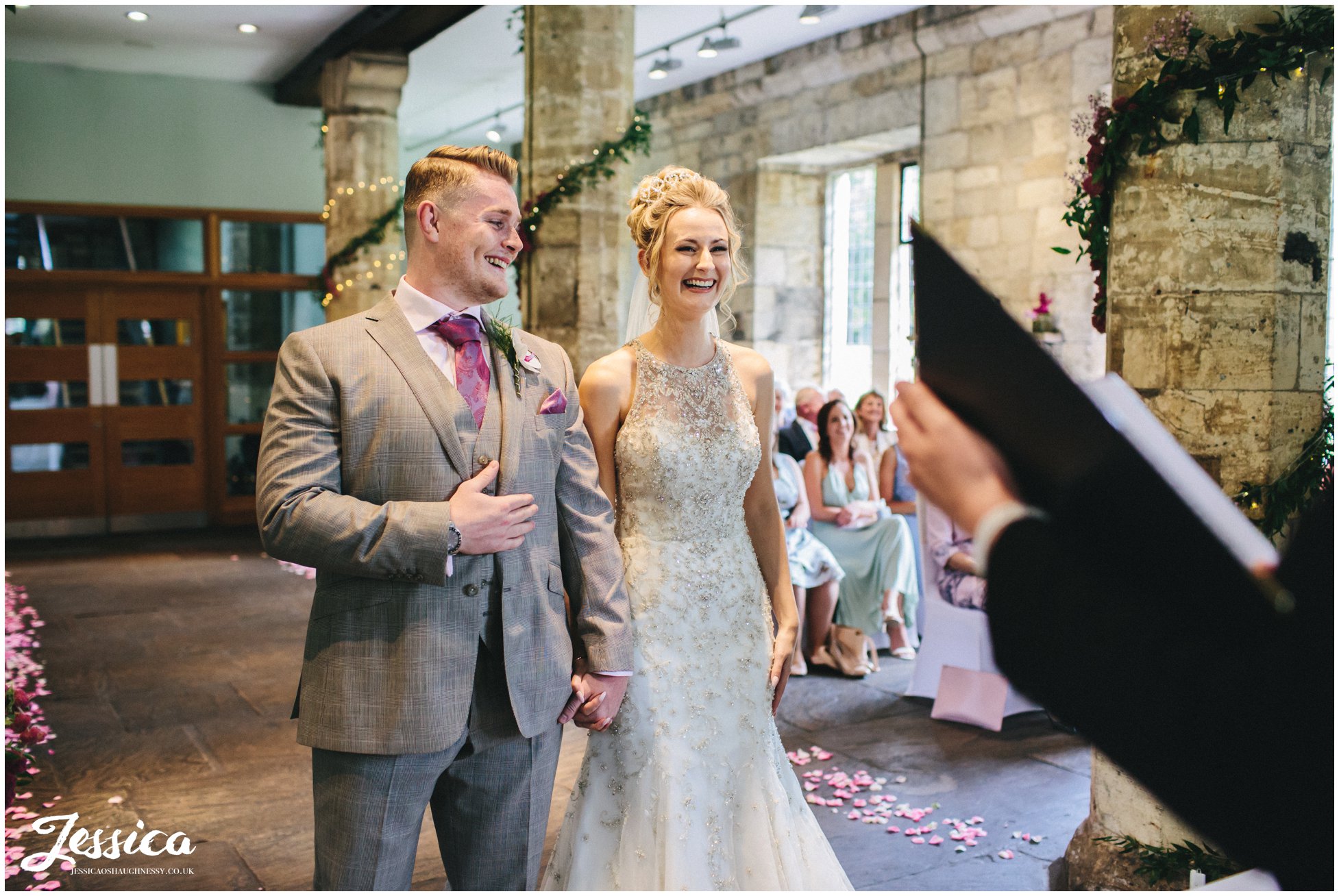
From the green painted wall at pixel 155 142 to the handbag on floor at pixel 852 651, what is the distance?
302 inches

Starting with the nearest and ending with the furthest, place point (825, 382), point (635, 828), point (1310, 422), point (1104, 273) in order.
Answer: point (635, 828), point (1310, 422), point (1104, 273), point (825, 382)

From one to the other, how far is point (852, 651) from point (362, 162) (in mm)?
6128

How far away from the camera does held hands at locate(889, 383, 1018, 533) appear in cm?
71

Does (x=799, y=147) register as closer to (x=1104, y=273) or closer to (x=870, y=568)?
(x=870, y=568)

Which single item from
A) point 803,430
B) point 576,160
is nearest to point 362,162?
point 576,160

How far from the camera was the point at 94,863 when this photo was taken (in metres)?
3.13

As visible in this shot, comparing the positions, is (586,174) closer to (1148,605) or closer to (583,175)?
(583,175)

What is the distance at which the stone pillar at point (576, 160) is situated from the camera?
513cm

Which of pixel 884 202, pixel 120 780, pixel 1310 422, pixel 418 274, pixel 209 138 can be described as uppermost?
pixel 209 138

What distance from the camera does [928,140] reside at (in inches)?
338

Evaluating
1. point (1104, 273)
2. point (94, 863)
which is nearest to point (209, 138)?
point (94, 863)

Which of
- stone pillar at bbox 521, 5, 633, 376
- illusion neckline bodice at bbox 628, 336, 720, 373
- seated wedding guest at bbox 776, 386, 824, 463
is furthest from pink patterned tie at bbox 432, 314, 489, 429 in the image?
seated wedding guest at bbox 776, 386, 824, 463

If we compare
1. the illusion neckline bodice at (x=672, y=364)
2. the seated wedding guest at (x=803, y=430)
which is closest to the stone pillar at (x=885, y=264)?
the seated wedding guest at (x=803, y=430)

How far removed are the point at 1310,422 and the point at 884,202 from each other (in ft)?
25.1
